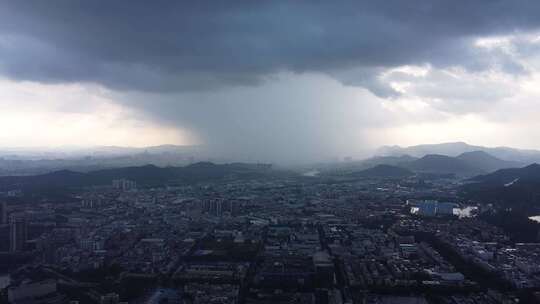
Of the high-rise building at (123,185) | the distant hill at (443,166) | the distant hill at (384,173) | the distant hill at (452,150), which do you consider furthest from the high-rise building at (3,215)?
the distant hill at (452,150)

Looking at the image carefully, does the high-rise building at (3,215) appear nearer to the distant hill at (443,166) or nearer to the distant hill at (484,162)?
the distant hill at (443,166)

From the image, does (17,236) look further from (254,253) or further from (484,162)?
(484,162)

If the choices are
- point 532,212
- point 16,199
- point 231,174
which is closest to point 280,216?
point 532,212

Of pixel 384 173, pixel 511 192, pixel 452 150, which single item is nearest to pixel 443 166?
pixel 384 173

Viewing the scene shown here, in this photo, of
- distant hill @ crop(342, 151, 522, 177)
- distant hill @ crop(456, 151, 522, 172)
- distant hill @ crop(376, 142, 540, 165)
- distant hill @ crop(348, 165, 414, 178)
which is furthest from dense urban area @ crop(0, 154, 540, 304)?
distant hill @ crop(376, 142, 540, 165)

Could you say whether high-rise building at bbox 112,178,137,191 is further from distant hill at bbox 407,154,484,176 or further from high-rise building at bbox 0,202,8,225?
distant hill at bbox 407,154,484,176
